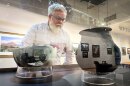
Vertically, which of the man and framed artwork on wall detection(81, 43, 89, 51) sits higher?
the man

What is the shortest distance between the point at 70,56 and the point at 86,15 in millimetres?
428

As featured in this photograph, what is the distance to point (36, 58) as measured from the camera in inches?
24.7

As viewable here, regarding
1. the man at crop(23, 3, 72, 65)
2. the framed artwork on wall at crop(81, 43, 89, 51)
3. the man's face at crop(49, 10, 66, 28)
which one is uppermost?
the man's face at crop(49, 10, 66, 28)

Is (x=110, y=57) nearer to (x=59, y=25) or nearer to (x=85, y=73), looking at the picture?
(x=85, y=73)

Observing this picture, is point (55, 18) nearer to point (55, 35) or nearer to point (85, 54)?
point (55, 35)

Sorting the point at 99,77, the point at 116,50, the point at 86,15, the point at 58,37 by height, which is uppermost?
the point at 86,15

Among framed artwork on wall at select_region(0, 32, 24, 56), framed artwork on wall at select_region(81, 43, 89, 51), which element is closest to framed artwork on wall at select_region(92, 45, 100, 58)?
framed artwork on wall at select_region(81, 43, 89, 51)

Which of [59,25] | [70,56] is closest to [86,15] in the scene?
[59,25]

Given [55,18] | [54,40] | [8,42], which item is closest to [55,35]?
[54,40]

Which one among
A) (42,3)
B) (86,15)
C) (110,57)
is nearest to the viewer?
(110,57)

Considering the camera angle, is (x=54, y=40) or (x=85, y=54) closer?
(x=85, y=54)

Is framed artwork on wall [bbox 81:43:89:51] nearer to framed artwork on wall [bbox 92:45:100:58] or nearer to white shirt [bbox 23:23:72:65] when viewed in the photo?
framed artwork on wall [bbox 92:45:100:58]

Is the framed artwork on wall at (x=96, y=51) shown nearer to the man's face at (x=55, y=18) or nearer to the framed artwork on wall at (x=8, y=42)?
the man's face at (x=55, y=18)

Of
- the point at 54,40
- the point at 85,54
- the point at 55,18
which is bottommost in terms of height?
the point at 85,54
